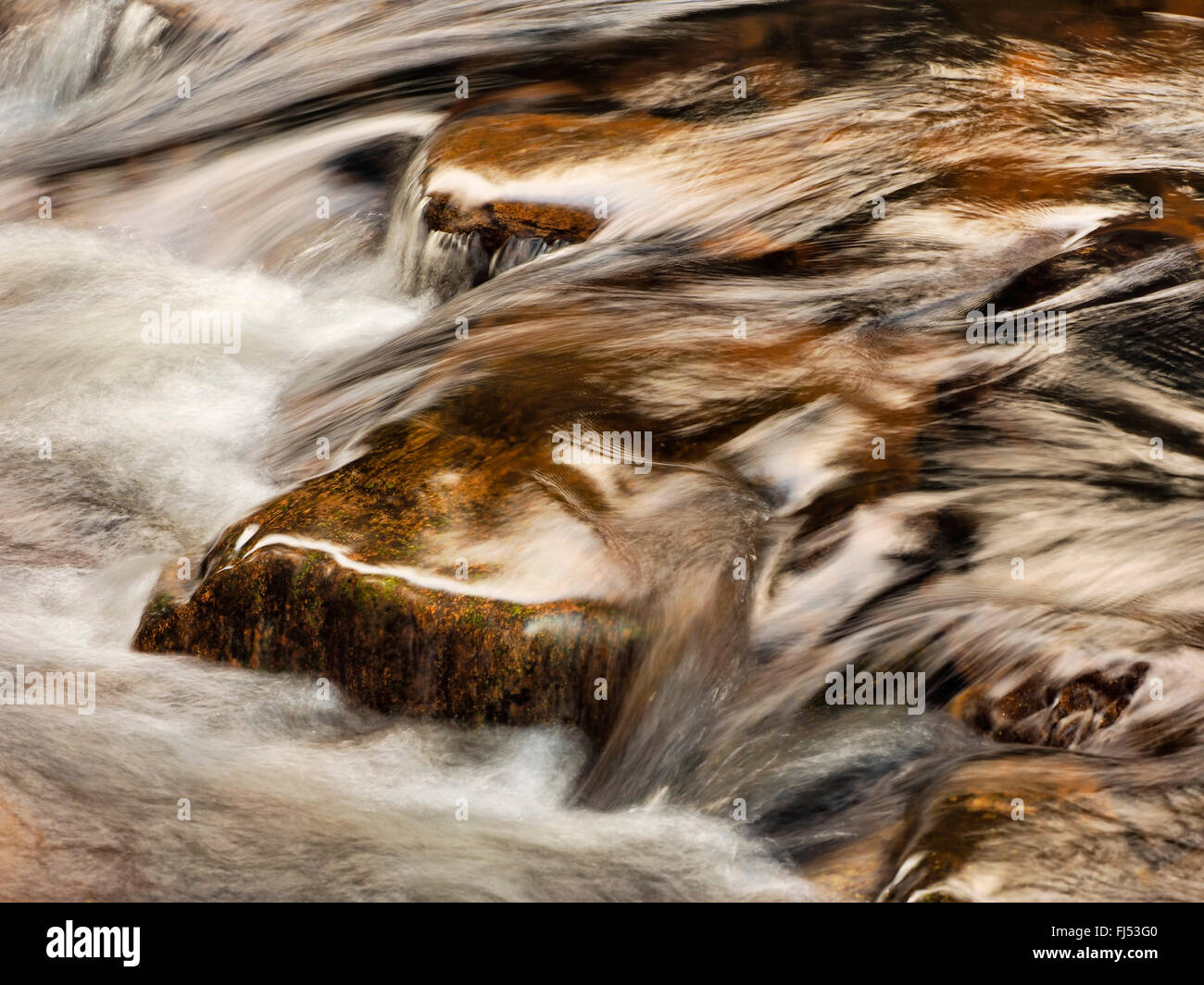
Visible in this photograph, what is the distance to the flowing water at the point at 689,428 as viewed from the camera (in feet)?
12.7

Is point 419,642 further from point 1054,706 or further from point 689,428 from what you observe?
point 1054,706

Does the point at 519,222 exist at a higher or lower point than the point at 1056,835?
higher

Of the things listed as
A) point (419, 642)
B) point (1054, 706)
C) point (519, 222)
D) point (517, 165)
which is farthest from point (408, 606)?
point (517, 165)

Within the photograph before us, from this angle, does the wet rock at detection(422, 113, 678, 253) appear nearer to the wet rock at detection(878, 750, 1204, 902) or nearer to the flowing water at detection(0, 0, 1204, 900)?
the flowing water at detection(0, 0, 1204, 900)

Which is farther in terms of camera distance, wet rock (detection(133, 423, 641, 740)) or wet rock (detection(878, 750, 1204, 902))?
wet rock (detection(133, 423, 641, 740))

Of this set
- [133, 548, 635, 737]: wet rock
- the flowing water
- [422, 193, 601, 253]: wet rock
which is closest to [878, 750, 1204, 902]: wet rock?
the flowing water

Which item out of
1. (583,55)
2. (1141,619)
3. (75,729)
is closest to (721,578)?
(1141,619)

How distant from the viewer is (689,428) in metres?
5.04

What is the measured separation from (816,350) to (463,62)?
3.97 m

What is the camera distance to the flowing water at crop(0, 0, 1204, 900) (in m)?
3.87

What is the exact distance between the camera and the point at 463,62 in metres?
8.55

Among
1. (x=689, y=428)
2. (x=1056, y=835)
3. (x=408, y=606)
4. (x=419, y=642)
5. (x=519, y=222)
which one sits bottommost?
(x=1056, y=835)
